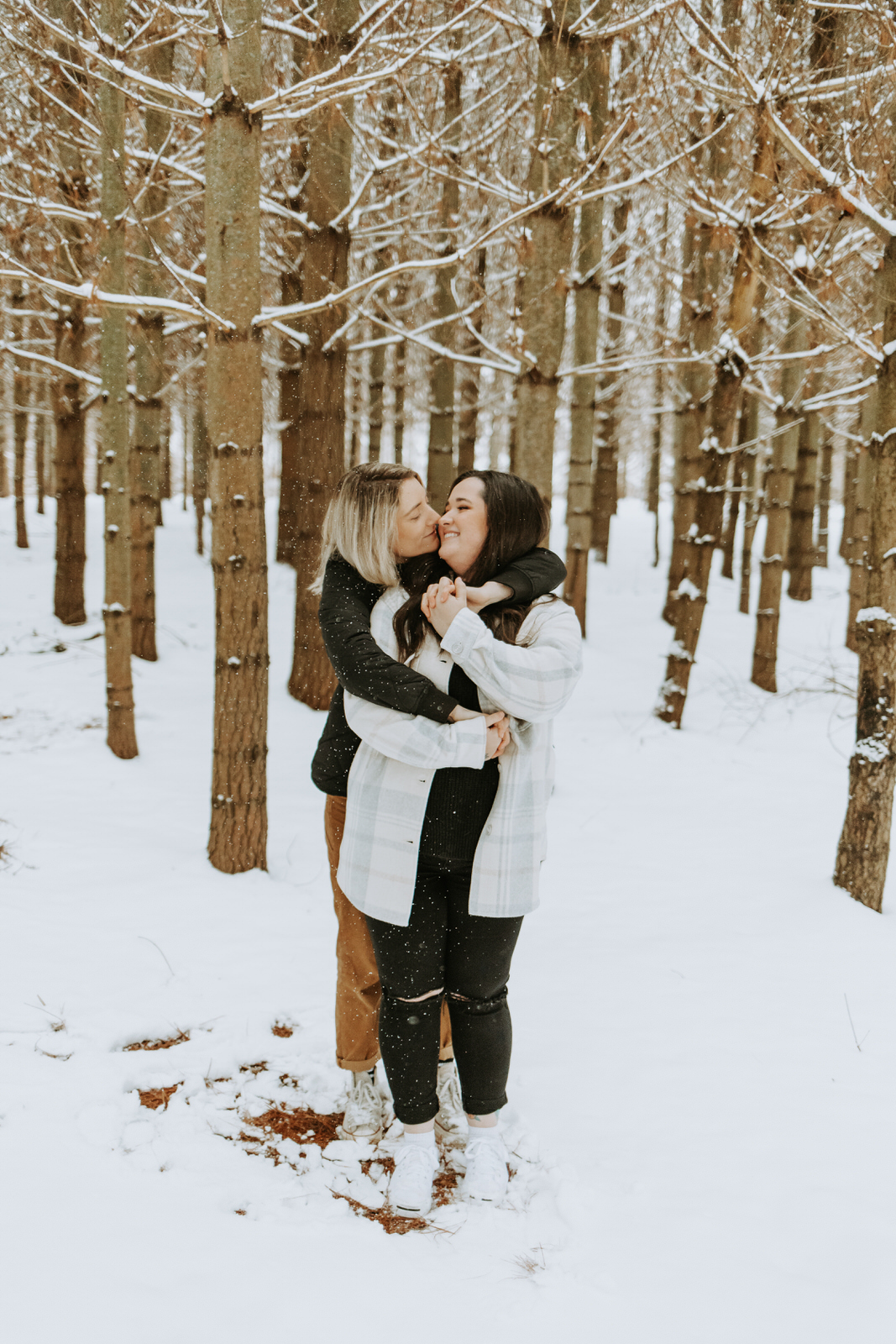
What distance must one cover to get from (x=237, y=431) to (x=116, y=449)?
1.98 m

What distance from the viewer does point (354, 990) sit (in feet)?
9.09

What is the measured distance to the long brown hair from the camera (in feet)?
8.10

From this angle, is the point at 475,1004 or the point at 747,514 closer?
the point at 475,1004

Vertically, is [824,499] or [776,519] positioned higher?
[824,499]

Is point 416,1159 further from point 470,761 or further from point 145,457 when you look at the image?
point 145,457

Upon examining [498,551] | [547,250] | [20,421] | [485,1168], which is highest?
[20,421]

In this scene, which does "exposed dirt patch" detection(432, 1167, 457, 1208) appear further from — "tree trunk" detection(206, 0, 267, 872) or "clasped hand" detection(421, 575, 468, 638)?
"tree trunk" detection(206, 0, 267, 872)

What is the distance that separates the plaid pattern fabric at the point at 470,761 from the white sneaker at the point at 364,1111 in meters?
0.76

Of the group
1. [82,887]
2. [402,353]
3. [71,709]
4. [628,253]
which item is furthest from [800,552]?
[82,887]

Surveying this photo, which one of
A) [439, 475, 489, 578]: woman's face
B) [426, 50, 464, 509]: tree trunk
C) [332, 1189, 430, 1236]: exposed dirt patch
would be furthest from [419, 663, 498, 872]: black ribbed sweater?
[426, 50, 464, 509]: tree trunk

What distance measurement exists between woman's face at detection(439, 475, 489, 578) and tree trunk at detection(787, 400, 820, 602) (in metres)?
9.18

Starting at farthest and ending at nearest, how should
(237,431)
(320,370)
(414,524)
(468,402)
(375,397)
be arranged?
(468,402) < (375,397) < (320,370) < (237,431) < (414,524)

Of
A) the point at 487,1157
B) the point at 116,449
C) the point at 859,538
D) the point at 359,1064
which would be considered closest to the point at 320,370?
the point at 116,449

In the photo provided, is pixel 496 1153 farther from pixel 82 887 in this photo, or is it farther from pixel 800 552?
pixel 800 552
